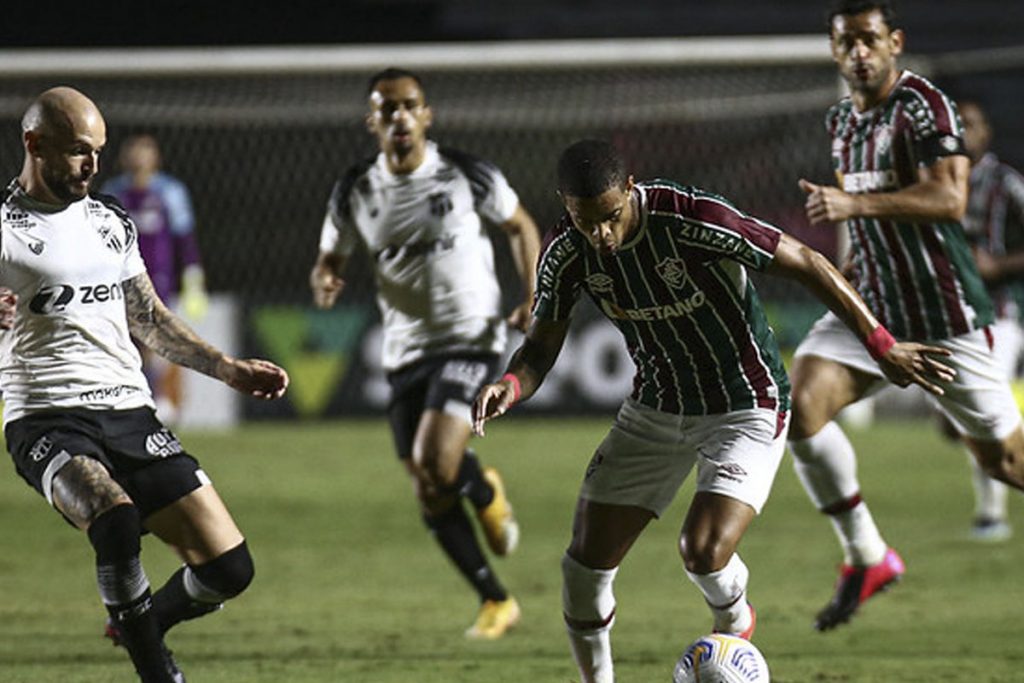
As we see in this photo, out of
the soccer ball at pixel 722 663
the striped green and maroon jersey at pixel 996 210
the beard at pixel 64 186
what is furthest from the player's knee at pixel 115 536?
the striped green and maroon jersey at pixel 996 210

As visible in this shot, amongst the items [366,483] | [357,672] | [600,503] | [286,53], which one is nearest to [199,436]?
[366,483]

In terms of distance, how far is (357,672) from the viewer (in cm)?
639

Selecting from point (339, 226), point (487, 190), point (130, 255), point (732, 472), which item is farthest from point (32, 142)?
point (487, 190)

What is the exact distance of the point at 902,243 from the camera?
6844 mm

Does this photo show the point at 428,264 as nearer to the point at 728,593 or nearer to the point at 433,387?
the point at 433,387

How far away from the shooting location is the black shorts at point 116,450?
17.9 feet

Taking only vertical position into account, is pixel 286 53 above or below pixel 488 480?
above

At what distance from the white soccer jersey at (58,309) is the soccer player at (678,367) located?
50.0 inches

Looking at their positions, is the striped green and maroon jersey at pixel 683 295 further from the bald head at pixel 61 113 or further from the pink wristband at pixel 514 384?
the bald head at pixel 61 113

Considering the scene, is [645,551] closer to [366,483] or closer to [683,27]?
[366,483]

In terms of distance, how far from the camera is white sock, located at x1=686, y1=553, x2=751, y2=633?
17.5 feet

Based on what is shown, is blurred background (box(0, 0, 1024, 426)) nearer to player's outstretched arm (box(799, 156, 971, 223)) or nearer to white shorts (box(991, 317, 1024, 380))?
white shorts (box(991, 317, 1024, 380))

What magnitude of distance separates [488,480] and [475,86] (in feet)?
22.7

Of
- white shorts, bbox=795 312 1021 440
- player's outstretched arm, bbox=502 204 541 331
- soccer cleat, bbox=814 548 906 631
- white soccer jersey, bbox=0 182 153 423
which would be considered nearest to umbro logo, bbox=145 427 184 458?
white soccer jersey, bbox=0 182 153 423
